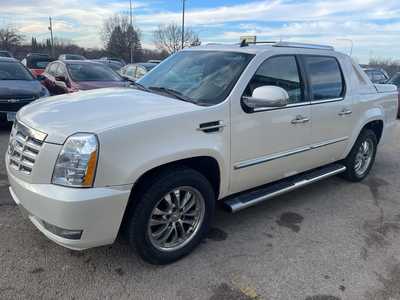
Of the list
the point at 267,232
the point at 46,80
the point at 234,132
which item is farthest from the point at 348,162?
the point at 46,80

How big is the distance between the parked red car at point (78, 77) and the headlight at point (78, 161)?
21.1ft

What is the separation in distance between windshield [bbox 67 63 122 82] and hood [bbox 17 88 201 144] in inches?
243

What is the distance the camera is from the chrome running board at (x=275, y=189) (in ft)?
11.2

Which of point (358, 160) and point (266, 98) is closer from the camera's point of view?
point (266, 98)

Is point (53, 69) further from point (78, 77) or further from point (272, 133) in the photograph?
point (272, 133)

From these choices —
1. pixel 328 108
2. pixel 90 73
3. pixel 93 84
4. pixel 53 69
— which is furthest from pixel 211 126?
pixel 53 69

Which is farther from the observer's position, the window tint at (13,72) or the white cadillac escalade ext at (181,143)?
the window tint at (13,72)

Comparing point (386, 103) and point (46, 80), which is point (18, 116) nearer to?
point (386, 103)

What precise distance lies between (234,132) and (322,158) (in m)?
1.76

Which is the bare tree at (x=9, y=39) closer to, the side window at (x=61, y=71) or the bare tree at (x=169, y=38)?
the bare tree at (x=169, y=38)

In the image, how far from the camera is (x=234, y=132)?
3.17 m

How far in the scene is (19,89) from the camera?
738 cm

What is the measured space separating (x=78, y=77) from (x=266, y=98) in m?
7.20

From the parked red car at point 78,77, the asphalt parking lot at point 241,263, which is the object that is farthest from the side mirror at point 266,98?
the parked red car at point 78,77
